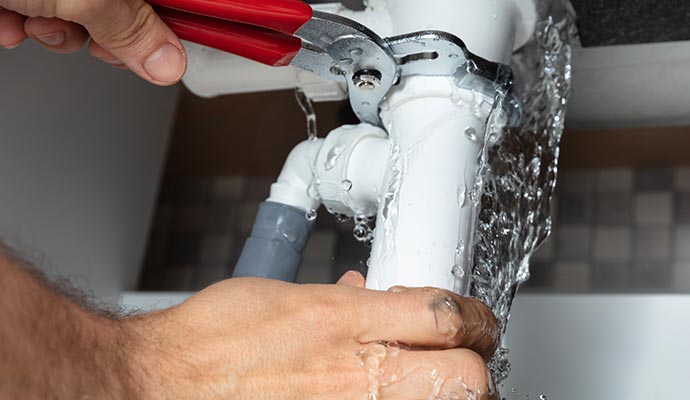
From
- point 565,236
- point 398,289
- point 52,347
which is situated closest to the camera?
point 52,347

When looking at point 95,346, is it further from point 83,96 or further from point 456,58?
point 83,96

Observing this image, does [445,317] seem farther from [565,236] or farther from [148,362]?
[565,236]

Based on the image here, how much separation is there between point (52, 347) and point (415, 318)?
17cm

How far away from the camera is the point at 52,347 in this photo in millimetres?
363

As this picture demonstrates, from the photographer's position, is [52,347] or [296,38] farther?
[296,38]

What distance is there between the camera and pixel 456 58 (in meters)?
0.54

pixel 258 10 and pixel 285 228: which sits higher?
pixel 258 10

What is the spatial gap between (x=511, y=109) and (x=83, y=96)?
436mm

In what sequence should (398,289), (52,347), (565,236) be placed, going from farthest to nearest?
1. (565,236)
2. (398,289)
3. (52,347)

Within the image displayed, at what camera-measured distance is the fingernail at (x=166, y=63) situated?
583 mm

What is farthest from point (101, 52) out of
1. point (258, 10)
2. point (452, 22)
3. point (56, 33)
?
point (452, 22)

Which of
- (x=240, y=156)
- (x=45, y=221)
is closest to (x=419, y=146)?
(x=45, y=221)

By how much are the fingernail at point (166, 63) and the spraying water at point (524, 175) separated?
20 cm

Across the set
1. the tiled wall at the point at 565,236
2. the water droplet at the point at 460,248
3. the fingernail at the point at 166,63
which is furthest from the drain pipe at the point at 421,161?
the tiled wall at the point at 565,236
